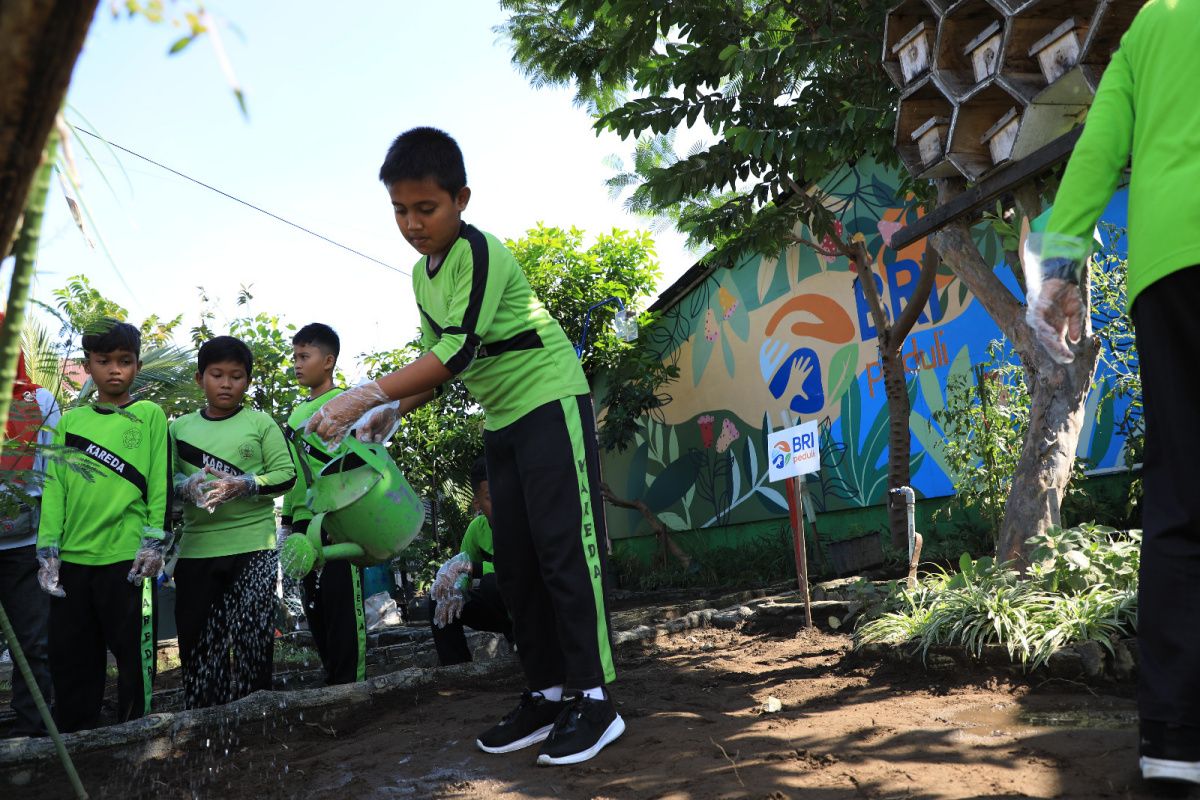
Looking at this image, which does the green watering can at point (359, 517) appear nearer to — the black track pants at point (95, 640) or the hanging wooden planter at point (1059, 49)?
the black track pants at point (95, 640)

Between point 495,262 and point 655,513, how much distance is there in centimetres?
898

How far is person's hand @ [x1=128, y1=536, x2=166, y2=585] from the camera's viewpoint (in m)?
3.45

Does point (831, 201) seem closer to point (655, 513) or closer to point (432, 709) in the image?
point (655, 513)

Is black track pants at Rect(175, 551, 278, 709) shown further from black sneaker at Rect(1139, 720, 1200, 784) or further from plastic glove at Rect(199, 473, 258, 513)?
black sneaker at Rect(1139, 720, 1200, 784)

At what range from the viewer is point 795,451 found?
4.80 meters

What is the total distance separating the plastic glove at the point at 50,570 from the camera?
340 centimetres

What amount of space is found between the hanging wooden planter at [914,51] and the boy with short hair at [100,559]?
11.0ft

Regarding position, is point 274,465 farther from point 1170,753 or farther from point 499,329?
point 1170,753

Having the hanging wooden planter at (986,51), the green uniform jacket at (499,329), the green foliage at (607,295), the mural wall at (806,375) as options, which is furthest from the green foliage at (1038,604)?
the green foliage at (607,295)

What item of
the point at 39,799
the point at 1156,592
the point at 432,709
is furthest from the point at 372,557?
the point at 1156,592

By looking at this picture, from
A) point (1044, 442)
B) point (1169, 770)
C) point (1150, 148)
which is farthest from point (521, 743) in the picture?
point (1044, 442)

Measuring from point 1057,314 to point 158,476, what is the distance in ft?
10.6

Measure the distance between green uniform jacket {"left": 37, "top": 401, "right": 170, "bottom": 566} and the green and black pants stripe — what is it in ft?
5.16

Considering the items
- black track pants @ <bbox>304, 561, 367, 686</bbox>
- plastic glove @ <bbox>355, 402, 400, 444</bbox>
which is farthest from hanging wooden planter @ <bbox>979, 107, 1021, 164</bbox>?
black track pants @ <bbox>304, 561, 367, 686</bbox>
